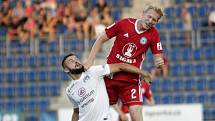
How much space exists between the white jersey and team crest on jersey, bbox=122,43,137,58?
0.44 metres

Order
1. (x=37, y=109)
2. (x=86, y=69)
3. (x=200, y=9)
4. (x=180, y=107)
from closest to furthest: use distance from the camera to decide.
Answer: (x=86, y=69)
(x=180, y=107)
(x=37, y=109)
(x=200, y=9)

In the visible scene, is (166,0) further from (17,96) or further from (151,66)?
(17,96)

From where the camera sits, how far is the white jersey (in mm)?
9500

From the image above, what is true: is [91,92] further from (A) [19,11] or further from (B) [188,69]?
(A) [19,11]

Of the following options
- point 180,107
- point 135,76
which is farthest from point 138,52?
point 180,107

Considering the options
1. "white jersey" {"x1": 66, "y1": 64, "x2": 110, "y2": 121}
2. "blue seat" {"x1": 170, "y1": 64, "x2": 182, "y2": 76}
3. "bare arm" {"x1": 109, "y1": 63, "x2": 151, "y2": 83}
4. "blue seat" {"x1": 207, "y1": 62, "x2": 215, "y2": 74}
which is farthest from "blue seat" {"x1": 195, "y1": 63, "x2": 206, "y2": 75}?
"white jersey" {"x1": 66, "y1": 64, "x2": 110, "y2": 121}

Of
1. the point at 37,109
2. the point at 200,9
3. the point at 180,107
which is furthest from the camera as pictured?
the point at 200,9

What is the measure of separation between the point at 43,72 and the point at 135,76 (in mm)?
10773

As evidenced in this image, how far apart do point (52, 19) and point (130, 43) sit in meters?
11.5

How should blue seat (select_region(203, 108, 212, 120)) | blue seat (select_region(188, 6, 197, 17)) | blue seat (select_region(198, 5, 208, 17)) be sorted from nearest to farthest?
blue seat (select_region(203, 108, 212, 120)) < blue seat (select_region(198, 5, 208, 17)) < blue seat (select_region(188, 6, 197, 17))

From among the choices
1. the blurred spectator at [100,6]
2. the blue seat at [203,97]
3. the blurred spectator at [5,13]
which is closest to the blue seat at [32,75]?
the blurred spectator at [5,13]

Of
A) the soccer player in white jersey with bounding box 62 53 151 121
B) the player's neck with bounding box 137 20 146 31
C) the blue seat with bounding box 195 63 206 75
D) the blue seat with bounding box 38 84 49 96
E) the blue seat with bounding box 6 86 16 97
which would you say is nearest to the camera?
the soccer player in white jersey with bounding box 62 53 151 121

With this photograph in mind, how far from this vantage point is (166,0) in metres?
21.9

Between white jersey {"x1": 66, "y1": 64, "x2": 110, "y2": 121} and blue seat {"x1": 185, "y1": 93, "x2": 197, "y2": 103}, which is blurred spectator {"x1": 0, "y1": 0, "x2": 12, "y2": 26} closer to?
blue seat {"x1": 185, "y1": 93, "x2": 197, "y2": 103}
